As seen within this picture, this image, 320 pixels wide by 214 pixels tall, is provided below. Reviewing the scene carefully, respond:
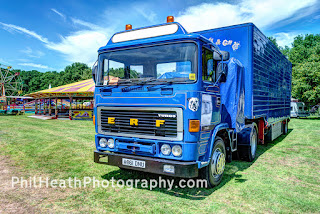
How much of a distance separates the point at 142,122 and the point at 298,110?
37054 mm

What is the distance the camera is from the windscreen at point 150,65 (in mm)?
4445

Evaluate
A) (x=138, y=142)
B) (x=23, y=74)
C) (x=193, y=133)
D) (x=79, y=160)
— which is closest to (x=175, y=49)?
(x=193, y=133)

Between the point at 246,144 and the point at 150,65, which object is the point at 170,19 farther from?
the point at 246,144

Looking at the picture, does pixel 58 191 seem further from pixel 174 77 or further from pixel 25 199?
pixel 174 77

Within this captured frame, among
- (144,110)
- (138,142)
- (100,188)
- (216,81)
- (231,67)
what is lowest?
(100,188)

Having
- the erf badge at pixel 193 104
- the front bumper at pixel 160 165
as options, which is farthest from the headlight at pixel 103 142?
the erf badge at pixel 193 104

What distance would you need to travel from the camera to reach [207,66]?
4762 millimetres

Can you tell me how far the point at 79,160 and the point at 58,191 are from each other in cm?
259

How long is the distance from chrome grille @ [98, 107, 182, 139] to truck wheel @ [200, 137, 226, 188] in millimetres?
1130

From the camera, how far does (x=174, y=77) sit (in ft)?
14.8

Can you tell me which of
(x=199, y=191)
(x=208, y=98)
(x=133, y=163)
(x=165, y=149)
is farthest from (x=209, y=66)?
(x=199, y=191)

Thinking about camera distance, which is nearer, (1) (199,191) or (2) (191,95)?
(2) (191,95)

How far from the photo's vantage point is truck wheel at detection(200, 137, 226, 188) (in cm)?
493

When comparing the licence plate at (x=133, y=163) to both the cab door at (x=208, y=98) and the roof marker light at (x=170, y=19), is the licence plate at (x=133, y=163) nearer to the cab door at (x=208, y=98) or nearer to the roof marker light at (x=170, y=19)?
the cab door at (x=208, y=98)
